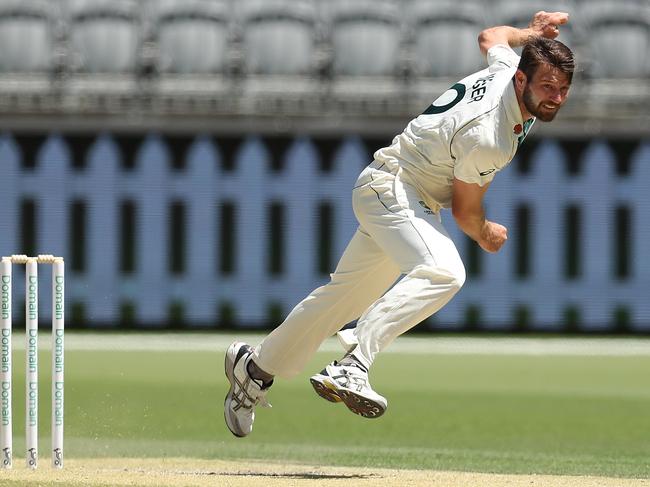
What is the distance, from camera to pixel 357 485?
5422 millimetres

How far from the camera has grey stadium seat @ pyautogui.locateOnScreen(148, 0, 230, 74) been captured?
53.8ft

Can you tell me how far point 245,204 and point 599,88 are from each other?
4422 mm

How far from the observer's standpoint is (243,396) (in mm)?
6172

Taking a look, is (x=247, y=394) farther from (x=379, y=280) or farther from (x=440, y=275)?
(x=440, y=275)

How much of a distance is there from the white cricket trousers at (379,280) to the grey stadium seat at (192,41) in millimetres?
10639

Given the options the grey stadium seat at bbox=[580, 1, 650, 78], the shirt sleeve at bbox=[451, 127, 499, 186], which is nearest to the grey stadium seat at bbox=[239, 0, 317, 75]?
the grey stadium seat at bbox=[580, 1, 650, 78]

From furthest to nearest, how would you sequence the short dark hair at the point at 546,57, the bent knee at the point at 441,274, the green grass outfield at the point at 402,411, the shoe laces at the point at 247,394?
the green grass outfield at the point at 402,411, the shoe laces at the point at 247,394, the bent knee at the point at 441,274, the short dark hair at the point at 546,57

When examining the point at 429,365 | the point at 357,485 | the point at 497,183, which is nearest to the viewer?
the point at 357,485

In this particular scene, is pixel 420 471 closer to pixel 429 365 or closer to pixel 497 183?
pixel 429 365

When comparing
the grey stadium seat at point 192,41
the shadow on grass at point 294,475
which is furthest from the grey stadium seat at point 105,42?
the shadow on grass at point 294,475

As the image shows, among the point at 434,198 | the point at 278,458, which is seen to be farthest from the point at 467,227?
the point at 278,458

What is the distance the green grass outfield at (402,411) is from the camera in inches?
282

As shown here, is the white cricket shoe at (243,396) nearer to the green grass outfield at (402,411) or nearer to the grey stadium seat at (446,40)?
the green grass outfield at (402,411)

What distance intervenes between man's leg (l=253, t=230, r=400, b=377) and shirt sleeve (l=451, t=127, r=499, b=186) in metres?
0.60
